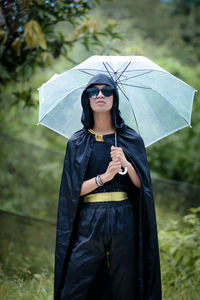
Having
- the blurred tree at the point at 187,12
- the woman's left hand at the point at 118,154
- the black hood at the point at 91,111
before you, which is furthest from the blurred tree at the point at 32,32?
the blurred tree at the point at 187,12

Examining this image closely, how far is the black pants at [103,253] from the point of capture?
7.30 ft

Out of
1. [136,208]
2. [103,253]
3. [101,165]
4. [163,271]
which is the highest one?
[101,165]

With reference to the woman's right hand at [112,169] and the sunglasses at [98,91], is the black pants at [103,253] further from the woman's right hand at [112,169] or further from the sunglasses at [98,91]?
the sunglasses at [98,91]

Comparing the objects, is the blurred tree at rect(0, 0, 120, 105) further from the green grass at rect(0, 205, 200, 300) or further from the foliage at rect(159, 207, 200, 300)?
the foliage at rect(159, 207, 200, 300)

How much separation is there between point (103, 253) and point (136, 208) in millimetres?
380

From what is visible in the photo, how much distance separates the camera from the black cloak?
2.29 meters

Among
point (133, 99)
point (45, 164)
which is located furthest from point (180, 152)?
point (133, 99)

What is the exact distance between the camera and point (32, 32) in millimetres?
3414

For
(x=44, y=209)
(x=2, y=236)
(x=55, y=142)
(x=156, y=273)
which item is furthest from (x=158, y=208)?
(x=55, y=142)

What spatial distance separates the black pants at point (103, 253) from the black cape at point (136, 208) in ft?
0.20

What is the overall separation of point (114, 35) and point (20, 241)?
259cm

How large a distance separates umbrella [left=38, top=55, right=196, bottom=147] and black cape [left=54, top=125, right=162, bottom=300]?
293 millimetres

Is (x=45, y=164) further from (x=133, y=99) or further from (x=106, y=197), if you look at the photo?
(x=106, y=197)

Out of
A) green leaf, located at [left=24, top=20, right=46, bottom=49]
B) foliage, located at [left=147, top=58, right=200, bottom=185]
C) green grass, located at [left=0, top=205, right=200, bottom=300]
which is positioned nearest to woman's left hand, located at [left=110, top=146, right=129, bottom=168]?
green grass, located at [left=0, top=205, right=200, bottom=300]
